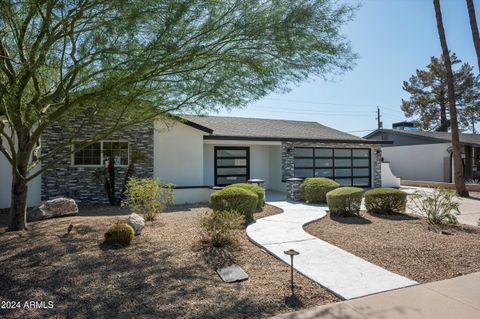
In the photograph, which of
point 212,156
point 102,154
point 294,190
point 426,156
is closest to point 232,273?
point 294,190

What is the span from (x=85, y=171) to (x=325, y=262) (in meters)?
9.31

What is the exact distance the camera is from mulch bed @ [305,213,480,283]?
191 inches

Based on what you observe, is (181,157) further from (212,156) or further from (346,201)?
(346,201)

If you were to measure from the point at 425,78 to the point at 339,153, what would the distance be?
24.4 meters

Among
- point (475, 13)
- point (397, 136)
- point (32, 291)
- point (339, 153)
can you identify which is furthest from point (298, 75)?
point (397, 136)

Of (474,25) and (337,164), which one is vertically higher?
(474,25)

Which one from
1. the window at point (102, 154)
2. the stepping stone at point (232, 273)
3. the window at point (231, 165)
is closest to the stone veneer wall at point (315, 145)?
the window at point (231, 165)

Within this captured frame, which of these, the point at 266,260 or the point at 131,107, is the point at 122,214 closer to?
the point at 131,107

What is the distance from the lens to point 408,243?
599 centimetres

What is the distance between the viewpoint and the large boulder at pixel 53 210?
8016 millimetres

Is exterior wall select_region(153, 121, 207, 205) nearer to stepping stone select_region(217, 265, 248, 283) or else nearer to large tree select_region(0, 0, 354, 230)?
large tree select_region(0, 0, 354, 230)

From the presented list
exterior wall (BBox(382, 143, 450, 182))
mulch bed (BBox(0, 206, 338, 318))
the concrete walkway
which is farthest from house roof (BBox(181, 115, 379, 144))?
the concrete walkway

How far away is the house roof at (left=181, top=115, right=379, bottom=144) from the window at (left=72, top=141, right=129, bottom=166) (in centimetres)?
284

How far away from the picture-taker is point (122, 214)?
896cm
